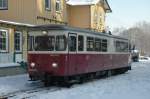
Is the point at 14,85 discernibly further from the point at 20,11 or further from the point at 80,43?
the point at 20,11

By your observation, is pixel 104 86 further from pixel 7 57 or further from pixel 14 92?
pixel 7 57

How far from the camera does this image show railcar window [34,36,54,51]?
1938 centimetres

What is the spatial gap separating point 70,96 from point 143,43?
304ft

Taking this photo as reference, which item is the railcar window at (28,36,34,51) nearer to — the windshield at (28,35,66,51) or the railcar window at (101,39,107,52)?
the windshield at (28,35,66,51)

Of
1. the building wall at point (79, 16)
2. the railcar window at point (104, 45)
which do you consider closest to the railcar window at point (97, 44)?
the railcar window at point (104, 45)

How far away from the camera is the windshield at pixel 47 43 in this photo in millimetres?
19188

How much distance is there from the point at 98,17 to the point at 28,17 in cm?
1451

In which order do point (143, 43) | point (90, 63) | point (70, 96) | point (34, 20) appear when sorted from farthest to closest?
point (143, 43)
point (34, 20)
point (90, 63)
point (70, 96)

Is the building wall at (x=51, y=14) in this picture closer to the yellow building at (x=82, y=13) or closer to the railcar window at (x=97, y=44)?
the yellow building at (x=82, y=13)

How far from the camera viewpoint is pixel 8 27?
29.9 metres

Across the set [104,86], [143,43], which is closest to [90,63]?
[104,86]

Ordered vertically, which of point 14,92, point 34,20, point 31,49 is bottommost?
point 14,92

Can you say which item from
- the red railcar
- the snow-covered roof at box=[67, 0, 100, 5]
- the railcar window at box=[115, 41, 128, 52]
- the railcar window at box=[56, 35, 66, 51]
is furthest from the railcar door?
the snow-covered roof at box=[67, 0, 100, 5]

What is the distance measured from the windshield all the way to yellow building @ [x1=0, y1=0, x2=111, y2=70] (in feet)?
16.9
